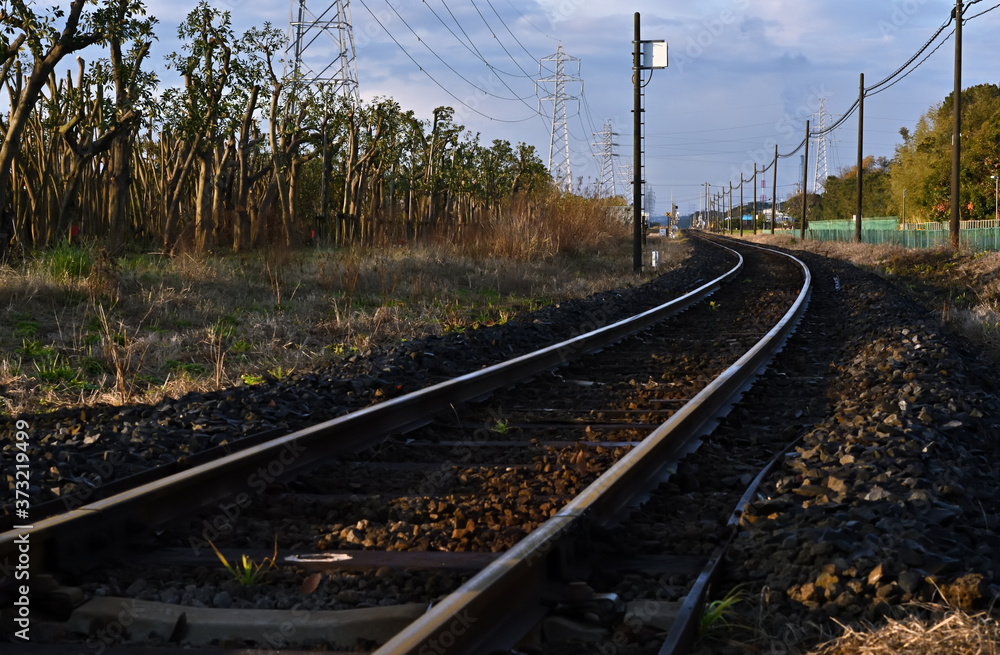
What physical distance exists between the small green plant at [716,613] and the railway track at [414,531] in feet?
0.41

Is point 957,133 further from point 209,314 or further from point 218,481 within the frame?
point 218,481

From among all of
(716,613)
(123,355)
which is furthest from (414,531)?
(123,355)

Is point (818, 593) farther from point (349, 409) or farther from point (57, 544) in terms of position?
point (349, 409)

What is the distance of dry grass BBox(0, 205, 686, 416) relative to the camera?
7844 millimetres

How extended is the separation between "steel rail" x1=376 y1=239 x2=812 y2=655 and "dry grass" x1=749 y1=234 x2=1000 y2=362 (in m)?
6.24

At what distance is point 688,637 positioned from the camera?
2.74 metres

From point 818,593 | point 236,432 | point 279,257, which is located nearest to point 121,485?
point 236,432

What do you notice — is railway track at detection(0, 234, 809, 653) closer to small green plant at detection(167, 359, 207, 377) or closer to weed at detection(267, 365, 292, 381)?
weed at detection(267, 365, 292, 381)

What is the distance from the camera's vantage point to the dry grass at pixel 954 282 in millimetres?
10869

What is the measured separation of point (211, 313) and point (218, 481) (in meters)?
7.52

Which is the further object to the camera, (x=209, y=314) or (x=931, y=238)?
(x=931, y=238)

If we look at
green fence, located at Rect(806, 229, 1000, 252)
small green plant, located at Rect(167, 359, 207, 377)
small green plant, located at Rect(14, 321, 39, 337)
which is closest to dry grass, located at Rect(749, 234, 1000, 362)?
green fence, located at Rect(806, 229, 1000, 252)

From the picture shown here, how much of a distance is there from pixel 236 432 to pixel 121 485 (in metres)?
1.28

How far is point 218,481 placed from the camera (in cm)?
434
